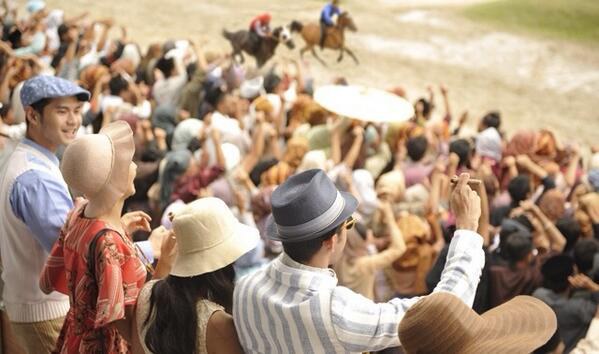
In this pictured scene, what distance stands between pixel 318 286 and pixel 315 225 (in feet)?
0.54

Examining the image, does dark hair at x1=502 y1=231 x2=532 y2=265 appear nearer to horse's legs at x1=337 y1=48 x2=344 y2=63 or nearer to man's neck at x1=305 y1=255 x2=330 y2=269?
man's neck at x1=305 y1=255 x2=330 y2=269

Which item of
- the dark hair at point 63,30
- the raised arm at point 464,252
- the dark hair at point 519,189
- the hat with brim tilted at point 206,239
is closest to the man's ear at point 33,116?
the hat with brim tilted at point 206,239

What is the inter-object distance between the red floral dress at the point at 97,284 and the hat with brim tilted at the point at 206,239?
0.66ft

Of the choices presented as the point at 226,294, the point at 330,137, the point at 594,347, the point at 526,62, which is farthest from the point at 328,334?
the point at 526,62

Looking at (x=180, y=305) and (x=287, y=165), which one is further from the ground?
(x=180, y=305)

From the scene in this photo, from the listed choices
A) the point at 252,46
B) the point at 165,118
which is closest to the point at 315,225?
the point at 165,118

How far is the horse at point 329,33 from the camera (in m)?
13.1

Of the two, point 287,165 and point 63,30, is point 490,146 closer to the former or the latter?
point 287,165

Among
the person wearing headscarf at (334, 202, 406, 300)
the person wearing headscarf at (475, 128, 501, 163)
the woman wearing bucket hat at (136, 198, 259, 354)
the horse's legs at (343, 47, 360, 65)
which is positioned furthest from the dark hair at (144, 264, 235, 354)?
the horse's legs at (343, 47, 360, 65)

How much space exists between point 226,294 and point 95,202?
546 mm

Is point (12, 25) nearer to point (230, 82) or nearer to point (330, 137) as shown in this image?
point (230, 82)

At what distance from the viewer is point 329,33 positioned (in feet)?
44.0

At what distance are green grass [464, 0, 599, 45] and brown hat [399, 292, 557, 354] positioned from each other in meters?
14.0

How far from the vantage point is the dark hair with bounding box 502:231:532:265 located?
458 cm
